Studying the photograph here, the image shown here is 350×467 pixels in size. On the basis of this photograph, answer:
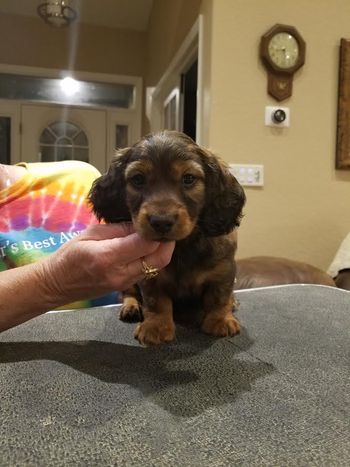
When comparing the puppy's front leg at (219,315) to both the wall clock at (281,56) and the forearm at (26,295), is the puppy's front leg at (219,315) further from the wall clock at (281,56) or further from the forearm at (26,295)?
the wall clock at (281,56)

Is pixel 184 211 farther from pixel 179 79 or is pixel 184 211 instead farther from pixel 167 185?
pixel 179 79

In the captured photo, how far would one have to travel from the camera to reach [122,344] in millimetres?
962

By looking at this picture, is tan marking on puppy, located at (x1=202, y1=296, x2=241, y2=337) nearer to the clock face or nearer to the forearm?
the forearm

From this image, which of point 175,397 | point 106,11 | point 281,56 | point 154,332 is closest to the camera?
point 175,397

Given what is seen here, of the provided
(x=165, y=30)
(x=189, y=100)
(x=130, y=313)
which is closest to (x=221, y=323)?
(x=130, y=313)

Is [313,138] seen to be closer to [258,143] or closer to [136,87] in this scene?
[258,143]

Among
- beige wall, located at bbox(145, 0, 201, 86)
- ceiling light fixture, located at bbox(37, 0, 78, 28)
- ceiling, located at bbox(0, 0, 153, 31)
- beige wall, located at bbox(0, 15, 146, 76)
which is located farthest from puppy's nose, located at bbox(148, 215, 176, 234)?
beige wall, located at bbox(0, 15, 146, 76)

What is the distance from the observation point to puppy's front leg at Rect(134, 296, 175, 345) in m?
0.99

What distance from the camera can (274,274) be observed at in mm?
2270

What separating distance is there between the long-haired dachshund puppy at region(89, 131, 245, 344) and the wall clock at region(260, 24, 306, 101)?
5.46 feet

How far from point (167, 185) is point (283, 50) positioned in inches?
77.8

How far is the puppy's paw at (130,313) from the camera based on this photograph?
1.20 meters

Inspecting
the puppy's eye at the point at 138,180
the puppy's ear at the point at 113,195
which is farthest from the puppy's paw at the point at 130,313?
the puppy's eye at the point at 138,180

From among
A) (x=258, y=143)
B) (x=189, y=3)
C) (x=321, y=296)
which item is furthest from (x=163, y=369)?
(x=189, y=3)
